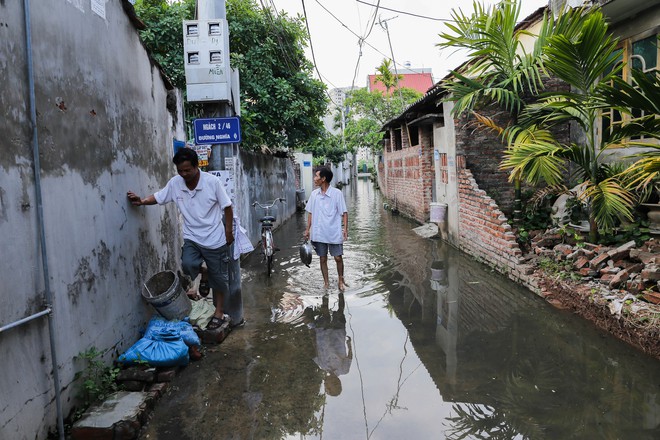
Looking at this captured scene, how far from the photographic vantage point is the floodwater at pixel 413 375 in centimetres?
322

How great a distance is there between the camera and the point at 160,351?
3957 mm

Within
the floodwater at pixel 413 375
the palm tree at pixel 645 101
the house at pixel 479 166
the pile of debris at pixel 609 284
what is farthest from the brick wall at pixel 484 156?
the palm tree at pixel 645 101

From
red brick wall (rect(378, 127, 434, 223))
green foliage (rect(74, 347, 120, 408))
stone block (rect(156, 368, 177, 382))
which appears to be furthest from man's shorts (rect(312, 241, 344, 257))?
red brick wall (rect(378, 127, 434, 223))

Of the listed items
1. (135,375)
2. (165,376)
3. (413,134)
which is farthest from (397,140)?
(135,375)

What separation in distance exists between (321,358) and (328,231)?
237cm

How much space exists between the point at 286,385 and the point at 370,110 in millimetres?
27236

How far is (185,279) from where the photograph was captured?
5895 mm

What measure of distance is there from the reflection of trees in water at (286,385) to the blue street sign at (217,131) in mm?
2184

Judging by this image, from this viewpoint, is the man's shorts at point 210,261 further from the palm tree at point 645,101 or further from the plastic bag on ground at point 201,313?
the palm tree at point 645,101

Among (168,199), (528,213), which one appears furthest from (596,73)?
(168,199)

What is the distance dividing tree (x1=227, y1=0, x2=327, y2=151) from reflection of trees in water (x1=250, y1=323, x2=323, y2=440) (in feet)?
22.1

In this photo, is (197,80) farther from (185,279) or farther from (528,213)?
(528,213)

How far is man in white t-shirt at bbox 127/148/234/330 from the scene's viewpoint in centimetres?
448

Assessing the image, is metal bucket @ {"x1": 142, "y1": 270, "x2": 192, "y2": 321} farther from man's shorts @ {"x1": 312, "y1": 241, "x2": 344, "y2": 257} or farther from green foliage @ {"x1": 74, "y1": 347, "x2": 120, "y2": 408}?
man's shorts @ {"x1": 312, "y1": 241, "x2": 344, "y2": 257}
